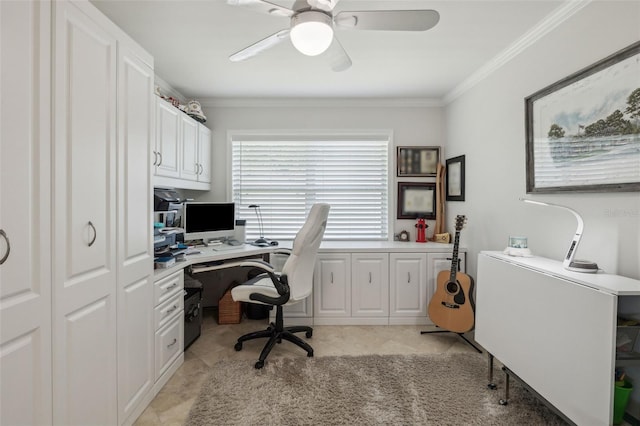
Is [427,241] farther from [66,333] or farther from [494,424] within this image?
[66,333]

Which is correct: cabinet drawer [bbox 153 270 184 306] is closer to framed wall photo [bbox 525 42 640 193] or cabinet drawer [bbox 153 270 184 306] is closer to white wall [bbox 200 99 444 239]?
white wall [bbox 200 99 444 239]

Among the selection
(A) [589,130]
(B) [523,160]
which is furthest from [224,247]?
(A) [589,130]

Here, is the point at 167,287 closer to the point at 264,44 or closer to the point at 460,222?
the point at 264,44

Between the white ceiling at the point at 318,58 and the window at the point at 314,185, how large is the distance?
25.2 inches

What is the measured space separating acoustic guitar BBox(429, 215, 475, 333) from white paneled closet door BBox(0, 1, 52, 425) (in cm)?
263

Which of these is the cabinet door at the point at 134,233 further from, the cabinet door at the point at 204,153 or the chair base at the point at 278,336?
the cabinet door at the point at 204,153

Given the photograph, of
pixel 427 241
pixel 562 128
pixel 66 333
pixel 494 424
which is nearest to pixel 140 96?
pixel 66 333

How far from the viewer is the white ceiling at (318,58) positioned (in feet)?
5.86

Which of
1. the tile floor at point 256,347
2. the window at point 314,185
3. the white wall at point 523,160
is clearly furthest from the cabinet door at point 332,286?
the white wall at point 523,160

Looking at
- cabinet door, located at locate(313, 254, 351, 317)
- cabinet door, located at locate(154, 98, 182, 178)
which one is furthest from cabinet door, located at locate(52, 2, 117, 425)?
cabinet door, located at locate(313, 254, 351, 317)

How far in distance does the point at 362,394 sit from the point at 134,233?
1736 mm

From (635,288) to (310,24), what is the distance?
1.81 metres

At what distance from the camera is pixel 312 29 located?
1363 mm

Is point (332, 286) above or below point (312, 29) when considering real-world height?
below
